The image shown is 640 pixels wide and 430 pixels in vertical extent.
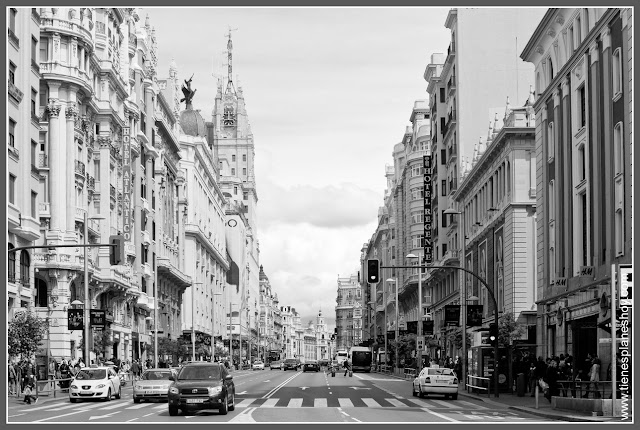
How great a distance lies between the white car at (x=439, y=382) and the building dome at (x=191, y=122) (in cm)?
11351

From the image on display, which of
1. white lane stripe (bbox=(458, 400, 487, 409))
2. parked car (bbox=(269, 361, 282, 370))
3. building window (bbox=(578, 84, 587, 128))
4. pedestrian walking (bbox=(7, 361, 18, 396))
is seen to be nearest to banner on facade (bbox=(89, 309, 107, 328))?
pedestrian walking (bbox=(7, 361, 18, 396))

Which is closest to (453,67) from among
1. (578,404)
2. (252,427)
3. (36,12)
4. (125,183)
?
(125,183)

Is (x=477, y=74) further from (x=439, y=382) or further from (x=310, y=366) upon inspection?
(x=439, y=382)

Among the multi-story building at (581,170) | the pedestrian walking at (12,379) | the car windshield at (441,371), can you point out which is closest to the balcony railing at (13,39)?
the pedestrian walking at (12,379)

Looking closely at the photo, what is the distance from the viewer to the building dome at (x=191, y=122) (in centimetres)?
15712

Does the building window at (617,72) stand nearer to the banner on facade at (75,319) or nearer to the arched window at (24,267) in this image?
the banner on facade at (75,319)

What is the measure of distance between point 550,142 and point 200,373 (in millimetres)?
26582

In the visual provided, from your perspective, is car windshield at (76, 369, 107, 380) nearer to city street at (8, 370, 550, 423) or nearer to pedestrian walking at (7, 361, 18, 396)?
city street at (8, 370, 550, 423)

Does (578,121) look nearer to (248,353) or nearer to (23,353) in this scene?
(23,353)

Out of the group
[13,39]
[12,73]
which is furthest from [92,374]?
[13,39]

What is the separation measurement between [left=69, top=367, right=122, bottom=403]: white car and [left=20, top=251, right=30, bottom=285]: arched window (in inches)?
494

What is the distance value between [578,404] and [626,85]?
13495 mm

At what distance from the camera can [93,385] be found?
4459 cm

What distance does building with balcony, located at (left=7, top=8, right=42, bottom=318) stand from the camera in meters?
52.7
